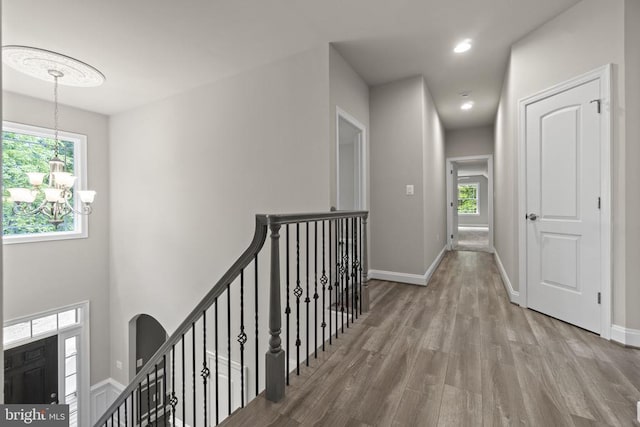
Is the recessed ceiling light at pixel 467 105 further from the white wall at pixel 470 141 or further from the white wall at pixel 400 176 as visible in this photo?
the white wall at pixel 470 141

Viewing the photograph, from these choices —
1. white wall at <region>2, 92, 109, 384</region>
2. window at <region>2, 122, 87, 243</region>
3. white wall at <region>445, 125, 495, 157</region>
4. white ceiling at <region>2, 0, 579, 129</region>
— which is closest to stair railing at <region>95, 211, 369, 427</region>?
white wall at <region>2, 92, 109, 384</region>

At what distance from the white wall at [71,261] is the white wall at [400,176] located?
16.5 feet

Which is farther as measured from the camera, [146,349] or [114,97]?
[146,349]

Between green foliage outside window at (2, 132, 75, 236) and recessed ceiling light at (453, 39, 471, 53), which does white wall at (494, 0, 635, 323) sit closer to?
recessed ceiling light at (453, 39, 471, 53)

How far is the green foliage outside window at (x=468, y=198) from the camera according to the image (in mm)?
13477

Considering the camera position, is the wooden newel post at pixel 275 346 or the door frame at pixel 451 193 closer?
the wooden newel post at pixel 275 346

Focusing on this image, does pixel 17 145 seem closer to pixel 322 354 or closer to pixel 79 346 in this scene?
pixel 79 346

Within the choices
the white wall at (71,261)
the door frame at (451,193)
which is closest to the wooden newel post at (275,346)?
the white wall at (71,261)

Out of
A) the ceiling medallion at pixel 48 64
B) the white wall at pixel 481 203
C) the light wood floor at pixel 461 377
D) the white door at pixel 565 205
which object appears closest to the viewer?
the light wood floor at pixel 461 377

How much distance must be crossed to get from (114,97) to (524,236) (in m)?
5.98

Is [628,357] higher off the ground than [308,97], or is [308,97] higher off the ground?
[308,97]

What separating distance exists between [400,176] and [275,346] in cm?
307

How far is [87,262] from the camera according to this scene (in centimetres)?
550

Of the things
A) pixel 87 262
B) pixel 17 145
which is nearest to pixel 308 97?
pixel 17 145
